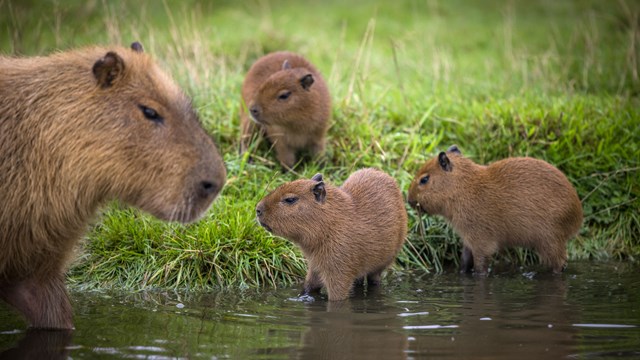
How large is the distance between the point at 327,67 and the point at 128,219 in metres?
5.12

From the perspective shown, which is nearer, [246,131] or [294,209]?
[294,209]

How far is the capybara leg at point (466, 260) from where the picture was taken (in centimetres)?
661

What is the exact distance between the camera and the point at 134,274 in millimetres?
5891

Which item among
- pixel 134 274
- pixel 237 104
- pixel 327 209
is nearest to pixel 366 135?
Result: pixel 237 104

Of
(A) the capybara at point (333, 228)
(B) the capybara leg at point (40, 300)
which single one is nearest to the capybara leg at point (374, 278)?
(A) the capybara at point (333, 228)

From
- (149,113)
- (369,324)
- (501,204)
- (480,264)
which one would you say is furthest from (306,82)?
(149,113)

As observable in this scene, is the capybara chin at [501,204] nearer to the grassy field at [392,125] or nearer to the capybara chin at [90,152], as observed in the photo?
the grassy field at [392,125]

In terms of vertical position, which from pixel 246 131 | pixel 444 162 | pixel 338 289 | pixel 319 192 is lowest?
pixel 338 289

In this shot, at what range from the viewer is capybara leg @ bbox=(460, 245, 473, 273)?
6.61 meters

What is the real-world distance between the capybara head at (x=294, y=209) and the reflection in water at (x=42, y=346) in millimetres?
1574

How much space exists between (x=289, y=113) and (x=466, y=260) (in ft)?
6.11

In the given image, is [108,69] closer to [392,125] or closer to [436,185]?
[436,185]

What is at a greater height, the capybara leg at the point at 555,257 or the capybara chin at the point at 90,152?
the capybara chin at the point at 90,152

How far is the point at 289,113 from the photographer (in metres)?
7.27
